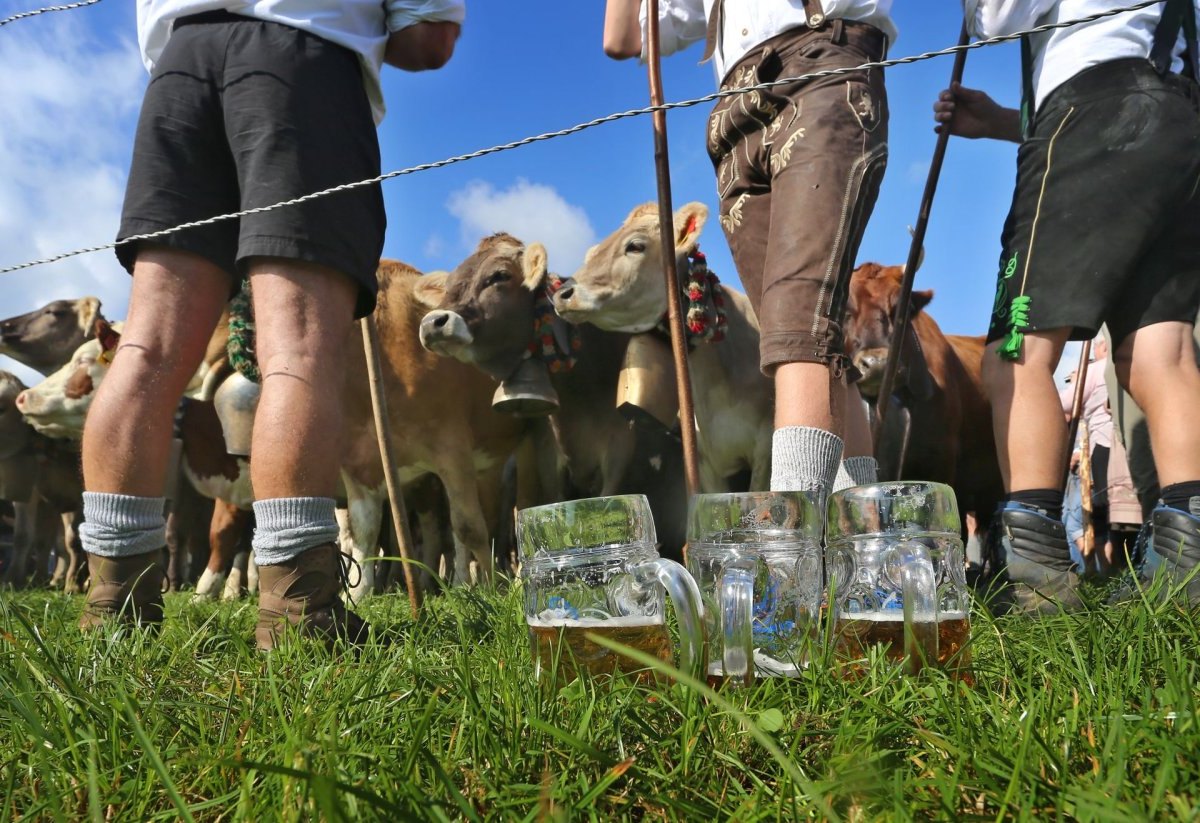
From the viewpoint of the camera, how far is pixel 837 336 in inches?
89.2

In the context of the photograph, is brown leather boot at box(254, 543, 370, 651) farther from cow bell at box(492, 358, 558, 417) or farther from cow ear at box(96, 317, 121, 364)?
cow ear at box(96, 317, 121, 364)

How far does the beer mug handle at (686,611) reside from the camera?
123 centimetres

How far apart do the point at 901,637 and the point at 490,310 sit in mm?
4362

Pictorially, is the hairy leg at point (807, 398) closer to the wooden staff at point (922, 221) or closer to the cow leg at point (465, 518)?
the wooden staff at point (922, 221)

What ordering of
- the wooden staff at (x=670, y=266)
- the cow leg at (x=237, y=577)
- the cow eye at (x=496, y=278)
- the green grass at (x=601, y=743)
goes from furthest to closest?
the cow leg at (x=237, y=577)
the cow eye at (x=496, y=278)
the wooden staff at (x=670, y=266)
the green grass at (x=601, y=743)

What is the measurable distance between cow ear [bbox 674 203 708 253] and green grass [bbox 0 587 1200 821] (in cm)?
A: 368

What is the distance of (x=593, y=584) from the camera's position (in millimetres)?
1405

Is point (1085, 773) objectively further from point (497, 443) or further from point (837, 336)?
point (497, 443)

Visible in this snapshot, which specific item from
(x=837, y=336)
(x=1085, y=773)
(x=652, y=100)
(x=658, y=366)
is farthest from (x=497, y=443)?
(x=1085, y=773)

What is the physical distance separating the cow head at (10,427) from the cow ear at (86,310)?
41.8 inches

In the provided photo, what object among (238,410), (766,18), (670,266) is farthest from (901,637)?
(238,410)

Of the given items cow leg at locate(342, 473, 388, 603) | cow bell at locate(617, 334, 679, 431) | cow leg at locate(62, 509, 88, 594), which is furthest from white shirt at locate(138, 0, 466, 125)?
cow leg at locate(62, 509, 88, 594)

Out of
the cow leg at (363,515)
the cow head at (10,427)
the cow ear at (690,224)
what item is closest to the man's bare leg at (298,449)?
the cow ear at (690,224)

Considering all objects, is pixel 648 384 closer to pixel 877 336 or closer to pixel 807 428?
pixel 877 336
